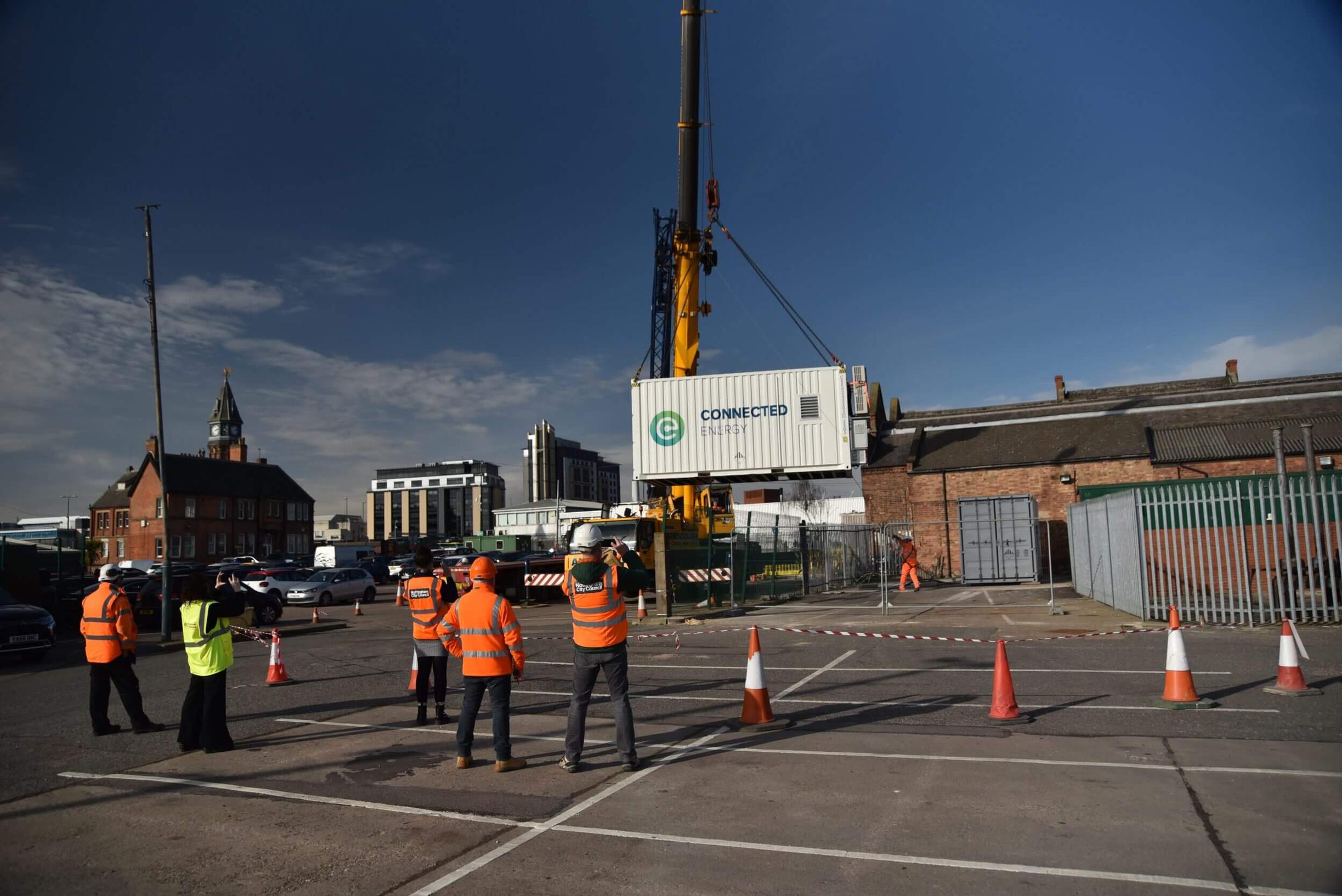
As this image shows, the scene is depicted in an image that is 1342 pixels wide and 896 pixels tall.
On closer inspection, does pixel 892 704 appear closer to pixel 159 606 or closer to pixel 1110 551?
pixel 1110 551

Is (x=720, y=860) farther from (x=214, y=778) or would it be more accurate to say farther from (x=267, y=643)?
(x=267, y=643)

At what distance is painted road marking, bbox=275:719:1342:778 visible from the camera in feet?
20.7

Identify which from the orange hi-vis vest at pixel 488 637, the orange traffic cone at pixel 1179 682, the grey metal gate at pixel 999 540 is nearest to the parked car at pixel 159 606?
the orange hi-vis vest at pixel 488 637

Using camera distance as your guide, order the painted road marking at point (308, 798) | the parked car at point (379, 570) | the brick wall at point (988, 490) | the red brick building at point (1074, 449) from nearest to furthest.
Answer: the painted road marking at point (308, 798) < the red brick building at point (1074, 449) < the brick wall at point (988, 490) < the parked car at point (379, 570)

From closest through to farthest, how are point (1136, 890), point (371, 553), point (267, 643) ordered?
point (1136, 890), point (267, 643), point (371, 553)

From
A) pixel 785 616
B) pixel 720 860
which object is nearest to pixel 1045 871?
pixel 720 860

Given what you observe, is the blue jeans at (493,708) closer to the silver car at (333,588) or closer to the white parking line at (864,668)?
the white parking line at (864,668)

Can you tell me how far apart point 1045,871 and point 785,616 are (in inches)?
630

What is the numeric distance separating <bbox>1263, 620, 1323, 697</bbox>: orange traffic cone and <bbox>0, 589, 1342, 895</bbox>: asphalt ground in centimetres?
A: 22

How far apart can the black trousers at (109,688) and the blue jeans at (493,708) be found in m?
3.99

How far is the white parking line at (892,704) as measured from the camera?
8.59 metres

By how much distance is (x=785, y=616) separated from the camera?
2053cm

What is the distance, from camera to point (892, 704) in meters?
9.45

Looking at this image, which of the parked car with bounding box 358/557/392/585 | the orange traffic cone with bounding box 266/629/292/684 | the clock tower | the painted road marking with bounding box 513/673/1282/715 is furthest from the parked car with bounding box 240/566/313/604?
the clock tower
